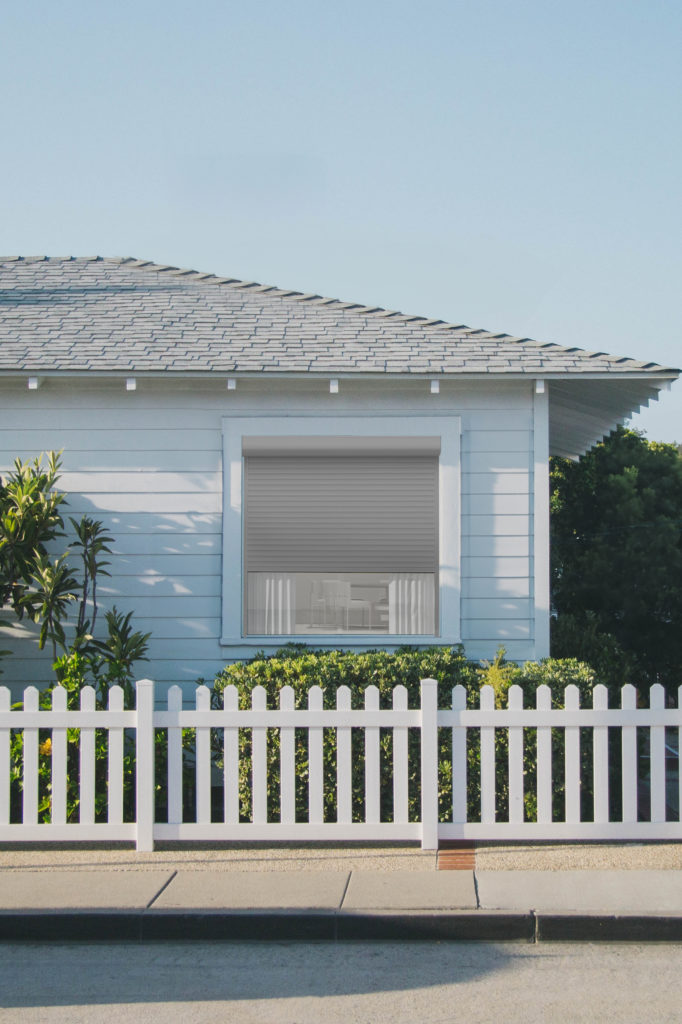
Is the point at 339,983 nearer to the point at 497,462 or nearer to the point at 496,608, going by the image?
the point at 496,608

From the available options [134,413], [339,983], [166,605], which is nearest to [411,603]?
[166,605]

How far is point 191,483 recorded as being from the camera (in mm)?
9148

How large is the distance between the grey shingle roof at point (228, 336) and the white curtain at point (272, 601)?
186cm

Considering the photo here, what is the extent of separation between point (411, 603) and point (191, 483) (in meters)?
2.26

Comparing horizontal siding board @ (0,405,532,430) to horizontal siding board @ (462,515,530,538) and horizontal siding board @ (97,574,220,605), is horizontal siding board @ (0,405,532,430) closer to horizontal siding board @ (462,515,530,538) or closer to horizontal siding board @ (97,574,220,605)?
horizontal siding board @ (462,515,530,538)

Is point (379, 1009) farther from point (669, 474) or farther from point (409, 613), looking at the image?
point (669, 474)

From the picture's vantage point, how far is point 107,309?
10.7 m

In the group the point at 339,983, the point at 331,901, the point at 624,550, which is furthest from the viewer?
the point at 624,550

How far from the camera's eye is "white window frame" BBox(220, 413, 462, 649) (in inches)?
352

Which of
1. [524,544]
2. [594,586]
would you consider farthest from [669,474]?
[524,544]

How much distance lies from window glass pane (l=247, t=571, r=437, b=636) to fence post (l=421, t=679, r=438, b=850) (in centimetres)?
258

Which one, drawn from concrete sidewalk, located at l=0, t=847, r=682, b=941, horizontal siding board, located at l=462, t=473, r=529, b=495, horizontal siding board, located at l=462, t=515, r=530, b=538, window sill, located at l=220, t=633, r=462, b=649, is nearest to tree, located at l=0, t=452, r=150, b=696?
window sill, located at l=220, t=633, r=462, b=649

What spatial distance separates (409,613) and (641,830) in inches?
122

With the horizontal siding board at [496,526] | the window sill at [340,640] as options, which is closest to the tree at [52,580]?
the window sill at [340,640]
